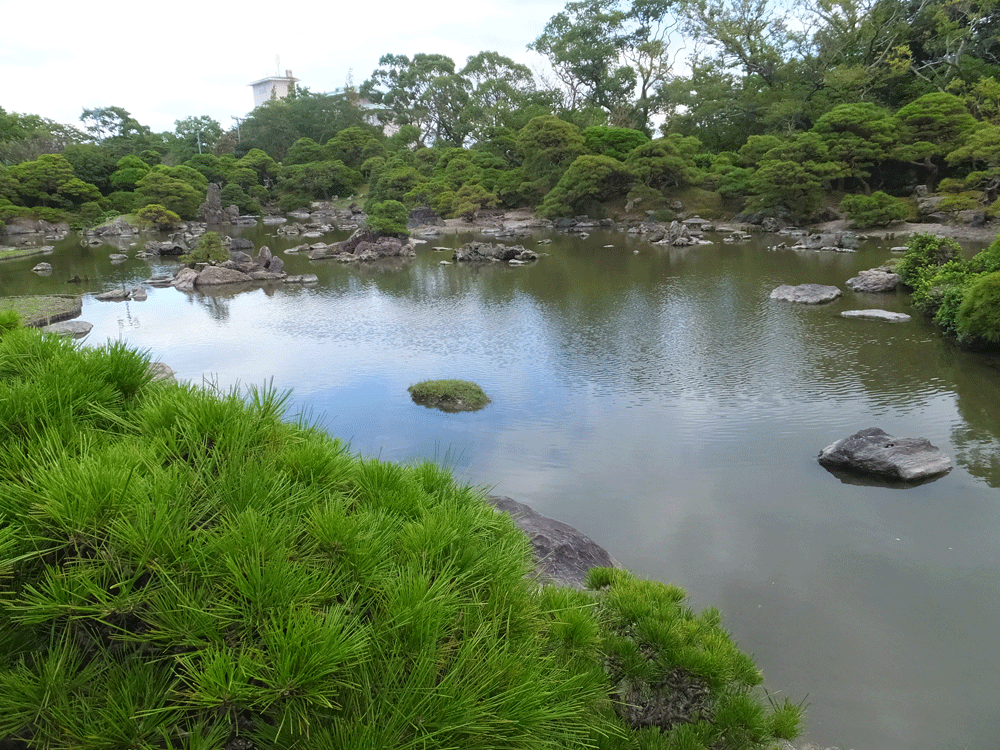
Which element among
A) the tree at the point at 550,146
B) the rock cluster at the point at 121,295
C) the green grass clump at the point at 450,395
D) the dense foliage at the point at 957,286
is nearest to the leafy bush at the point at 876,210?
the dense foliage at the point at 957,286

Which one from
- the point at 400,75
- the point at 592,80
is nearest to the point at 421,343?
the point at 592,80

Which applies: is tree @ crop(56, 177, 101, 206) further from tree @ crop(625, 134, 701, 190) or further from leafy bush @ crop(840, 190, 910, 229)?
leafy bush @ crop(840, 190, 910, 229)

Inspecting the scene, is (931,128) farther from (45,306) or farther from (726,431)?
(45,306)

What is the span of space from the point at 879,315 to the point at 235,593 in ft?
44.6

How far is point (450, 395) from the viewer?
29.1 feet

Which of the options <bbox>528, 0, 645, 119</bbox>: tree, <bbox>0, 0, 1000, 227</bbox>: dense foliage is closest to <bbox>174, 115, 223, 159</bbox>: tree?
<bbox>0, 0, 1000, 227</bbox>: dense foliage

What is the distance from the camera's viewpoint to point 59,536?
1.47 m

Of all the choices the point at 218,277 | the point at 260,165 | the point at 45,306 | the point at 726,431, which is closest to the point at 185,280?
the point at 218,277

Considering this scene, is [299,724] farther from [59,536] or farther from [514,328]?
[514,328]

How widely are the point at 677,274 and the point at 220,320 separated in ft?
39.1

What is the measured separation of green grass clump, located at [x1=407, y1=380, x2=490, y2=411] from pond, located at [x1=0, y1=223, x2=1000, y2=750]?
0.24 metres

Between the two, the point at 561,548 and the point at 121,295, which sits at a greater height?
the point at 121,295

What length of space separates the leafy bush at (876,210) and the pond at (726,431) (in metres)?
10.3

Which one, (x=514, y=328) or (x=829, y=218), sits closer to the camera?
(x=514, y=328)
